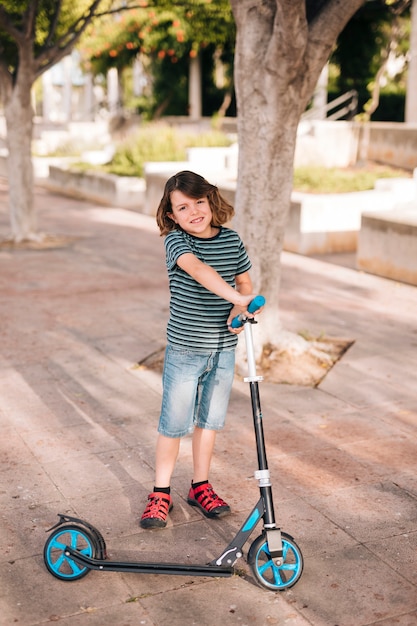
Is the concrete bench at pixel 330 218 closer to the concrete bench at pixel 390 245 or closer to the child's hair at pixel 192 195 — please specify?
the concrete bench at pixel 390 245

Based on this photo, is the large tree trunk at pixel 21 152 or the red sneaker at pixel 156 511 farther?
the large tree trunk at pixel 21 152

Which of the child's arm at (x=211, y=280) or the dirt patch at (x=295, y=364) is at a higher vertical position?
the child's arm at (x=211, y=280)

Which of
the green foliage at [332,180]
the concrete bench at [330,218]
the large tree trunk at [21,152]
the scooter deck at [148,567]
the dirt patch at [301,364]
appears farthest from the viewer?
the green foliage at [332,180]

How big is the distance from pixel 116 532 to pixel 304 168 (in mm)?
12253

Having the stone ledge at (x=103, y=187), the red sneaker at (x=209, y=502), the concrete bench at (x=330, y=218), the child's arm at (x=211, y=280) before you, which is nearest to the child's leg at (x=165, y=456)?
the red sneaker at (x=209, y=502)

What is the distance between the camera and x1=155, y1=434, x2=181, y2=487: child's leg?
4148mm

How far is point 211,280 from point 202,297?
0.26m

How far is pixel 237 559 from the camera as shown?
12.2ft

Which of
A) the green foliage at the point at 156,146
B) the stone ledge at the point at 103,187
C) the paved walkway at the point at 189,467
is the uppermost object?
the green foliage at the point at 156,146

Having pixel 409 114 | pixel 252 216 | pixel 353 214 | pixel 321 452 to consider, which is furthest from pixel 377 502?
pixel 409 114

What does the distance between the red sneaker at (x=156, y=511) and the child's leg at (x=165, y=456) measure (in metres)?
0.06

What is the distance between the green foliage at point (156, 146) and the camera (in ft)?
64.4

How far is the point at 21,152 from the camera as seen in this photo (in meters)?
12.4

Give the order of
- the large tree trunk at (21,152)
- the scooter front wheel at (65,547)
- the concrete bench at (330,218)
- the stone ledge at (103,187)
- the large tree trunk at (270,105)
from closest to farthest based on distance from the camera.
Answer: the scooter front wheel at (65,547) < the large tree trunk at (270,105) < the large tree trunk at (21,152) < the concrete bench at (330,218) < the stone ledge at (103,187)
